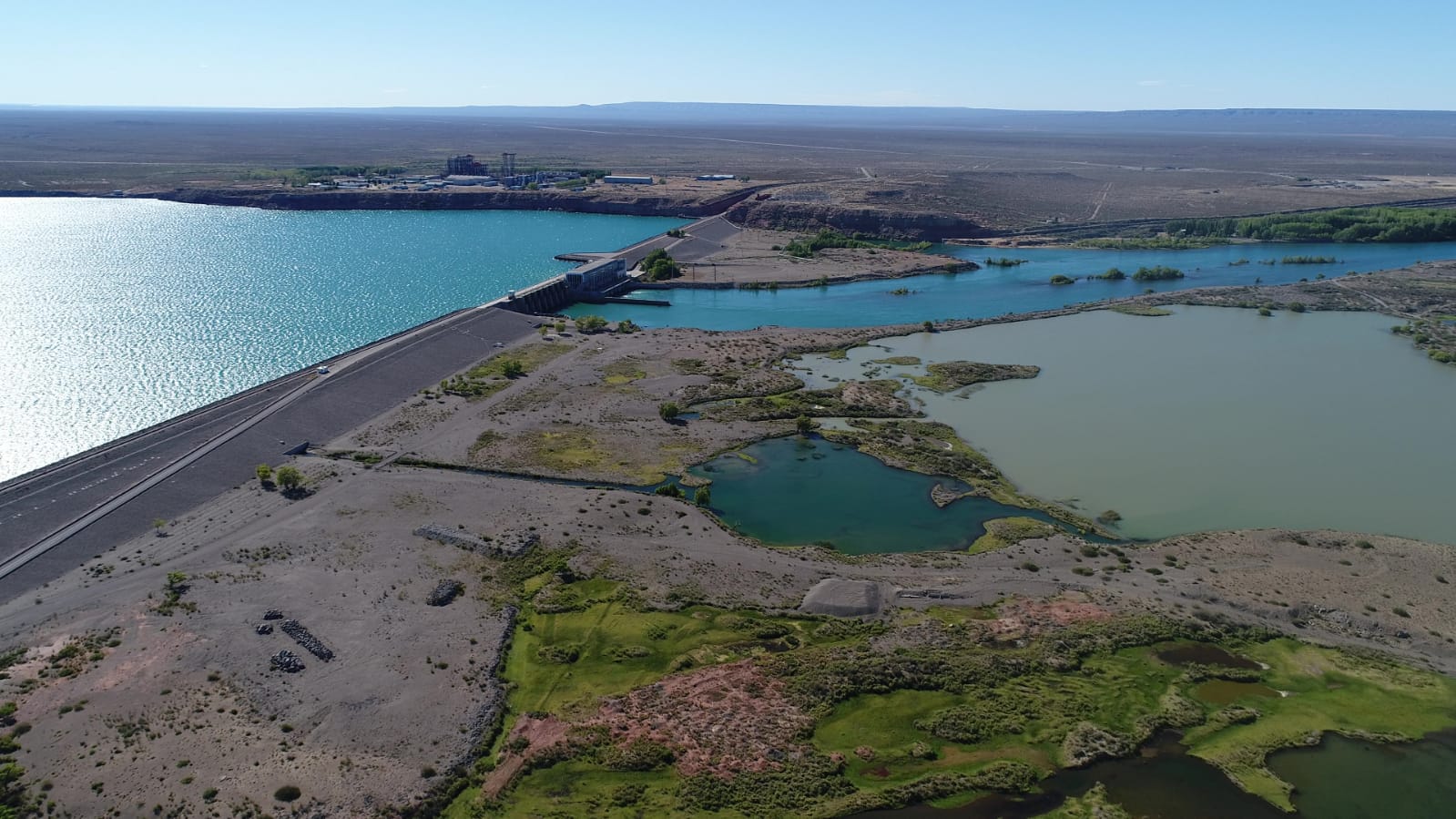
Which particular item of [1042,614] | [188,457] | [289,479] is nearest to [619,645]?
[1042,614]

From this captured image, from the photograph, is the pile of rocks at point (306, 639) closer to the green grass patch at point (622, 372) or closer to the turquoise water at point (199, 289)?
the turquoise water at point (199, 289)

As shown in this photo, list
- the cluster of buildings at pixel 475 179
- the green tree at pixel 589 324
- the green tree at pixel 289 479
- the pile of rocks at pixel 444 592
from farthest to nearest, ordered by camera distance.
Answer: the cluster of buildings at pixel 475 179, the green tree at pixel 589 324, the green tree at pixel 289 479, the pile of rocks at pixel 444 592

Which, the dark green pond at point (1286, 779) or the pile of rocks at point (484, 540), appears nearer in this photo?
the dark green pond at point (1286, 779)

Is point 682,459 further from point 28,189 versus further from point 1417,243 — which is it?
point 28,189

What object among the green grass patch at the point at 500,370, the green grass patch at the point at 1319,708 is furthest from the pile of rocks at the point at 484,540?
the green grass patch at the point at 1319,708

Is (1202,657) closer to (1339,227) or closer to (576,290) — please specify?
(576,290)

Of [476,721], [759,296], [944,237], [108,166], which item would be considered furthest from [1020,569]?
[108,166]

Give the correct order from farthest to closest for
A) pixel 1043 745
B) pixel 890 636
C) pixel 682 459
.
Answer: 1. pixel 682 459
2. pixel 890 636
3. pixel 1043 745
